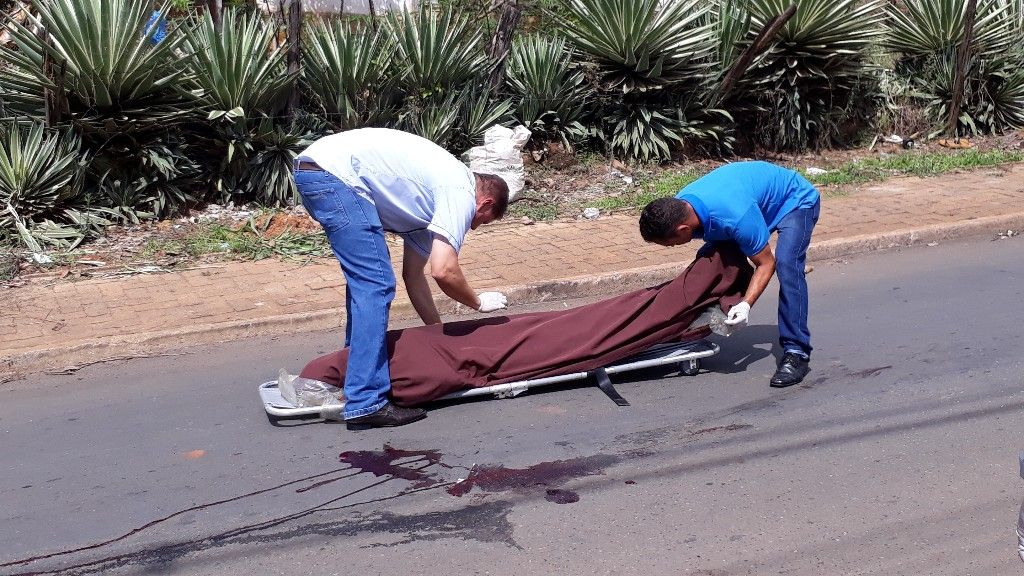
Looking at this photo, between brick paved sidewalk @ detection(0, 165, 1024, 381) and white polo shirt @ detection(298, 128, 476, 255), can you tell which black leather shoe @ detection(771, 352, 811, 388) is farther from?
brick paved sidewalk @ detection(0, 165, 1024, 381)

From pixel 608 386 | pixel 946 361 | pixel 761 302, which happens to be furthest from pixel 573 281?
pixel 946 361

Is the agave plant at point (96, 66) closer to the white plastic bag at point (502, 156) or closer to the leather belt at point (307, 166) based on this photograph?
the white plastic bag at point (502, 156)

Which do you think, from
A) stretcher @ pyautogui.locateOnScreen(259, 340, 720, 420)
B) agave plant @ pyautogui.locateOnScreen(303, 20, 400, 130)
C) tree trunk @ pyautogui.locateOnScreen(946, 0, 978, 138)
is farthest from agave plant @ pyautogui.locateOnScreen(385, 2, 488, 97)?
tree trunk @ pyautogui.locateOnScreen(946, 0, 978, 138)

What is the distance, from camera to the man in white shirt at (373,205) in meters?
4.74

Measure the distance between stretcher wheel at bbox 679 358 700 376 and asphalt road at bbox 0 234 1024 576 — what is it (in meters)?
0.03

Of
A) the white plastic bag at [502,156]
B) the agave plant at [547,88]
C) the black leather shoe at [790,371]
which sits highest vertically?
the agave plant at [547,88]

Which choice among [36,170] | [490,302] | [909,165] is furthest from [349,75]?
[909,165]

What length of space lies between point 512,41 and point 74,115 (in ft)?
14.2

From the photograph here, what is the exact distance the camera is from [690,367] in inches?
216

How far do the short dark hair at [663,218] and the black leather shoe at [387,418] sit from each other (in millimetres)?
1410

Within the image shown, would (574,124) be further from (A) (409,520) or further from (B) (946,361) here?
(A) (409,520)

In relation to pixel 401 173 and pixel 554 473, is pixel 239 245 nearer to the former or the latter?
pixel 401 173

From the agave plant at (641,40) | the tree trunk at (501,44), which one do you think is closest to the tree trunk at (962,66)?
the agave plant at (641,40)

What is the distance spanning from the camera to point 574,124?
1062 centimetres
